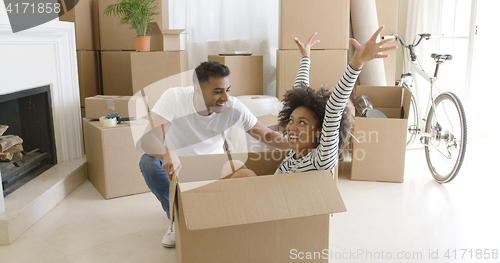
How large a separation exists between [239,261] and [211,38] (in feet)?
7.53

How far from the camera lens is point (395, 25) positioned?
9.93ft

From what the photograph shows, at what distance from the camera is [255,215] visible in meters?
1.04

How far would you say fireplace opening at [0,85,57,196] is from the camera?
6.96ft

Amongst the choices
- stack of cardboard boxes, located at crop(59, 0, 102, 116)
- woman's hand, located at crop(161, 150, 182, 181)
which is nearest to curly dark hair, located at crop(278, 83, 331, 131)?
woman's hand, located at crop(161, 150, 182, 181)

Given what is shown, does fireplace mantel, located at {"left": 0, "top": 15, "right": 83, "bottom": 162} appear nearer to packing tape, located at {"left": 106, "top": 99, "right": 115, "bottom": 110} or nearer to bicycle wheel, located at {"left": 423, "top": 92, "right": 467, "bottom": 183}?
packing tape, located at {"left": 106, "top": 99, "right": 115, "bottom": 110}

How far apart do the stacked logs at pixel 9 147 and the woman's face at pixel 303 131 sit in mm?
1530

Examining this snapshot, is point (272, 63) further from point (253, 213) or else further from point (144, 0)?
point (253, 213)

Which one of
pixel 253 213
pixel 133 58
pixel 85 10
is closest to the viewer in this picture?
pixel 253 213

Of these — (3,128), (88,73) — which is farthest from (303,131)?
(88,73)

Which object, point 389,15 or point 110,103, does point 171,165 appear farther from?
Answer: point 389,15

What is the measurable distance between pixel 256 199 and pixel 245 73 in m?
1.82

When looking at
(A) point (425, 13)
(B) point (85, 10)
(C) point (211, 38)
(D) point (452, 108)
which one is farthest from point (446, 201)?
(B) point (85, 10)

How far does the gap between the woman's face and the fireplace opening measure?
1506mm

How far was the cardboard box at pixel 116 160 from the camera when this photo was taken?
2133 mm
